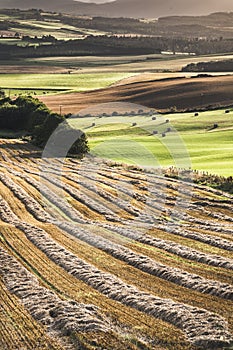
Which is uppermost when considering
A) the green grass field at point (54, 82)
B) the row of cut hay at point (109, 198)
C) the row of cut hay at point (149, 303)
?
the green grass field at point (54, 82)

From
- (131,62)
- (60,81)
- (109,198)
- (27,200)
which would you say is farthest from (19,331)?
(131,62)

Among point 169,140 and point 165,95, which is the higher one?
point 165,95

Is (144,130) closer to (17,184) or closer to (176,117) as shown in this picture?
(176,117)

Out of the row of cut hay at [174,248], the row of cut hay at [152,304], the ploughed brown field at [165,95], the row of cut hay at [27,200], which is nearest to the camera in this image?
the row of cut hay at [152,304]

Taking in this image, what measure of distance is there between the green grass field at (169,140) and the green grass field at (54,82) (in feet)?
122

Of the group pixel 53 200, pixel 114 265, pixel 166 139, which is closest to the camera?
pixel 114 265

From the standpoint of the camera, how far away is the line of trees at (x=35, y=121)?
232ft

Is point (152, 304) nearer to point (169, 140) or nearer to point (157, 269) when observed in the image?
point (157, 269)

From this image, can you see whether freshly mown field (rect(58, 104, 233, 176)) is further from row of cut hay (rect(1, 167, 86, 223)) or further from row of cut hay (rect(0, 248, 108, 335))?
row of cut hay (rect(0, 248, 108, 335))

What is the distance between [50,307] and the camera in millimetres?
21844

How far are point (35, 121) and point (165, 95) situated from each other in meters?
29.9

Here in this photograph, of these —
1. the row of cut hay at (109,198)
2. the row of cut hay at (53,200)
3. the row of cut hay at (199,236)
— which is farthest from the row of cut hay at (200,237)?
→ the row of cut hay at (53,200)

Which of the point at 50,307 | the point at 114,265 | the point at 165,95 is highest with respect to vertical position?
the point at 165,95

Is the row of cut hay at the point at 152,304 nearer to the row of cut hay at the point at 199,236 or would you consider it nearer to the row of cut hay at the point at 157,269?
the row of cut hay at the point at 157,269
